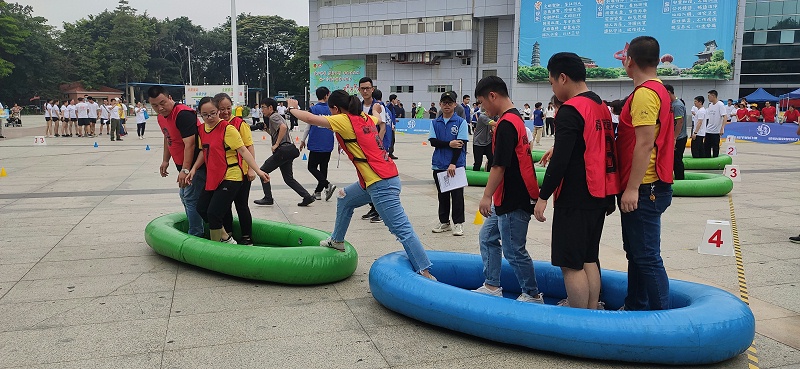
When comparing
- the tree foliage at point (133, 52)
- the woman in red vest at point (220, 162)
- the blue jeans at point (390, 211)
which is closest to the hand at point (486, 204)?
the blue jeans at point (390, 211)

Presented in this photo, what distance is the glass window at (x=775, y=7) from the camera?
49.6m

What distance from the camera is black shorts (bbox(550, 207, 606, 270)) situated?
12.0ft

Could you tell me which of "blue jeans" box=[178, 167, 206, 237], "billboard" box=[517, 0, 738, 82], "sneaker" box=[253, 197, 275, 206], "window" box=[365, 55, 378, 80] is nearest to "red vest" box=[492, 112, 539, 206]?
"blue jeans" box=[178, 167, 206, 237]

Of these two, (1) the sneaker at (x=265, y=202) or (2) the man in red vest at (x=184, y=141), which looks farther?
(1) the sneaker at (x=265, y=202)

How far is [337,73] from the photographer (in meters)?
58.4

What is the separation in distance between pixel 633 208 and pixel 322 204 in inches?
246

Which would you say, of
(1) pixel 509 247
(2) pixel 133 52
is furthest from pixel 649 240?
(2) pixel 133 52

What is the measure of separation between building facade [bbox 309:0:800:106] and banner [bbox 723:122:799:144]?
65.9ft

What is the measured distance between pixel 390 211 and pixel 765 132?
995 inches

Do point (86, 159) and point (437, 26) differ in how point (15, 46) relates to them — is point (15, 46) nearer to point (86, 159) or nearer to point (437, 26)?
point (437, 26)

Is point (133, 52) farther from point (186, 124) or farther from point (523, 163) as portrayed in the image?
point (523, 163)

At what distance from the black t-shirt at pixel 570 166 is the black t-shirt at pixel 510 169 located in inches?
12.5

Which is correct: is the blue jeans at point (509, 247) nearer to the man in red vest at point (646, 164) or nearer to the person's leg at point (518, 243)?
the person's leg at point (518, 243)

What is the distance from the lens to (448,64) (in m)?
52.5
